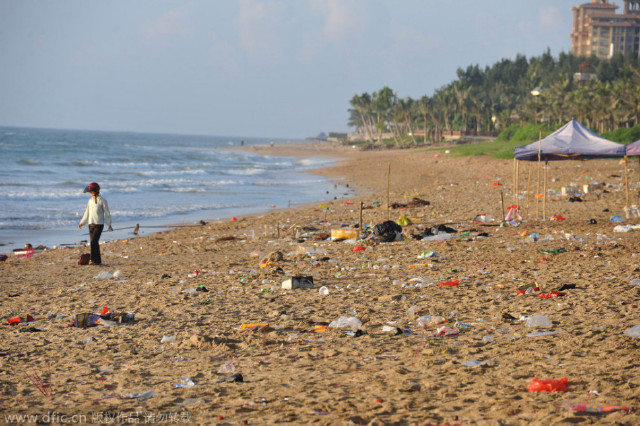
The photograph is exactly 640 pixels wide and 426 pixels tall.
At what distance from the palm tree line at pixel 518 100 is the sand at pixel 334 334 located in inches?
1756

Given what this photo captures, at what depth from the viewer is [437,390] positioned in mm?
4383

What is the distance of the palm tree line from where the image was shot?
54.7m

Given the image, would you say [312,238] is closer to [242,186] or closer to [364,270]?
[364,270]

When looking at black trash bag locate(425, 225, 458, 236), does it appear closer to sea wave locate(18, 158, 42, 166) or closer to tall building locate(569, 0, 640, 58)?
sea wave locate(18, 158, 42, 166)

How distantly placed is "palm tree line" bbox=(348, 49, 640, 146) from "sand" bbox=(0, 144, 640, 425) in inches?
1756

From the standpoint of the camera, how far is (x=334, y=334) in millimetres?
6004

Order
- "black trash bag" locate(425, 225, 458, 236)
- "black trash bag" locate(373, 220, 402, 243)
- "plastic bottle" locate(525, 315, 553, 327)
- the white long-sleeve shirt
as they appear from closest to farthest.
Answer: "plastic bottle" locate(525, 315, 553, 327) → the white long-sleeve shirt → "black trash bag" locate(373, 220, 402, 243) → "black trash bag" locate(425, 225, 458, 236)

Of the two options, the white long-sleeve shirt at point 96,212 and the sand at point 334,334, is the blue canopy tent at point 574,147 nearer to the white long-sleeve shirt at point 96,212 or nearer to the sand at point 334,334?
the sand at point 334,334

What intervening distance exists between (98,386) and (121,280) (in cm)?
477

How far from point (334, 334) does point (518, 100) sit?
3416 inches

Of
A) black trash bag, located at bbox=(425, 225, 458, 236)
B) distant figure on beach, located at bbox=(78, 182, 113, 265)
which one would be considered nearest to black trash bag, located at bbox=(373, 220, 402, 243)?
black trash bag, located at bbox=(425, 225, 458, 236)

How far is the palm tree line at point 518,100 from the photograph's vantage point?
5466 centimetres

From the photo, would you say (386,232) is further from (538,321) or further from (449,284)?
(538,321)

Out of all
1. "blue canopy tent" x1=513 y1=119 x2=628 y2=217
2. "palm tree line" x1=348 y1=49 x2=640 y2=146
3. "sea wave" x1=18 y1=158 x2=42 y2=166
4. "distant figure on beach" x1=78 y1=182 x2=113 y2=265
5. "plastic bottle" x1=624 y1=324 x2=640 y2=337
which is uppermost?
"palm tree line" x1=348 y1=49 x2=640 y2=146
